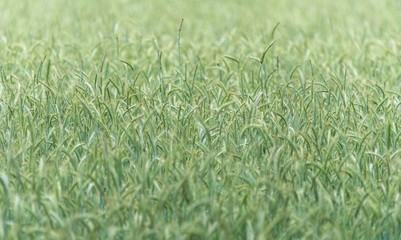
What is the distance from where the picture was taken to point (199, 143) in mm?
3840

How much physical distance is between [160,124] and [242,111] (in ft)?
1.27

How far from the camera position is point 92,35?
6535mm

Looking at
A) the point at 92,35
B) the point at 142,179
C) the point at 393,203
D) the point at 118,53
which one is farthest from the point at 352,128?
the point at 92,35

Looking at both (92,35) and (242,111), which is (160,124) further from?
(92,35)

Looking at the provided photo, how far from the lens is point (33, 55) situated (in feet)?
18.7

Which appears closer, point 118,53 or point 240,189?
point 240,189

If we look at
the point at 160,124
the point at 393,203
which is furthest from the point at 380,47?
the point at 393,203

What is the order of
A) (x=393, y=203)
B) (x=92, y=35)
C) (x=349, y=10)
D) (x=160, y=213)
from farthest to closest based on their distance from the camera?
(x=349, y=10) < (x=92, y=35) < (x=393, y=203) < (x=160, y=213)

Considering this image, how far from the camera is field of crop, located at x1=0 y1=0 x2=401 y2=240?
10.3 feet

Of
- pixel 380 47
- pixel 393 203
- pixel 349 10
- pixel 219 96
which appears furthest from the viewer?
pixel 349 10

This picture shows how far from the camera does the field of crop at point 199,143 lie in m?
3.12

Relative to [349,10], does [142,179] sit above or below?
above

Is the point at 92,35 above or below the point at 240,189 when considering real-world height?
below

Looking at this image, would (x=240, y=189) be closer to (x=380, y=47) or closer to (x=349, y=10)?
(x=380, y=47)
